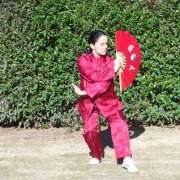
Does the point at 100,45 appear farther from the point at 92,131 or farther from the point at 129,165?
the point at 129,165

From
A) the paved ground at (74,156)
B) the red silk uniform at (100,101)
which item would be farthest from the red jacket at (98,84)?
the paved ground at (74,156)

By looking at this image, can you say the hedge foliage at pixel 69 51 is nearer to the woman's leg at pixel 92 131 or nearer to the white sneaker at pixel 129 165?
the woman's leg at pixel 92 131

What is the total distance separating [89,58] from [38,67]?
6.42ft

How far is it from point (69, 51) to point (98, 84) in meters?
1.91

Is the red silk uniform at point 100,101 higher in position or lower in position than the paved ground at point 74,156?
higher

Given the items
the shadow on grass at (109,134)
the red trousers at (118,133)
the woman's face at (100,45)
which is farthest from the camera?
the shadow on grass at (109,134)

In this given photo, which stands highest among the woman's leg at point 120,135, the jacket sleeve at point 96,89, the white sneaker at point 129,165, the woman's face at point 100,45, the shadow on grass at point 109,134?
the woman's face at point 100,45

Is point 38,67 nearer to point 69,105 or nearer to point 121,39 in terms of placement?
point 69,105

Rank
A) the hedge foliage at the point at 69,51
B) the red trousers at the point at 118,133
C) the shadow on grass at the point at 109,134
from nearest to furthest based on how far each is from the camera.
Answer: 1. the red trousers at the point at 118,133
2. the shadow on grass at the point at 109,134
3. the hedge foliage at the point at 69,51

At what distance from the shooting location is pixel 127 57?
7180 mm

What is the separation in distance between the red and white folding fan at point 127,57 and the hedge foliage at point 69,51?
1.61m

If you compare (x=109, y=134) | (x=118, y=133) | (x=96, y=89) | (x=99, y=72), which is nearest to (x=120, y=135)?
(x=118, y=133)

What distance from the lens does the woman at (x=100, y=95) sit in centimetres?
709

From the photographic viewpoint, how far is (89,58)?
7.16 m
